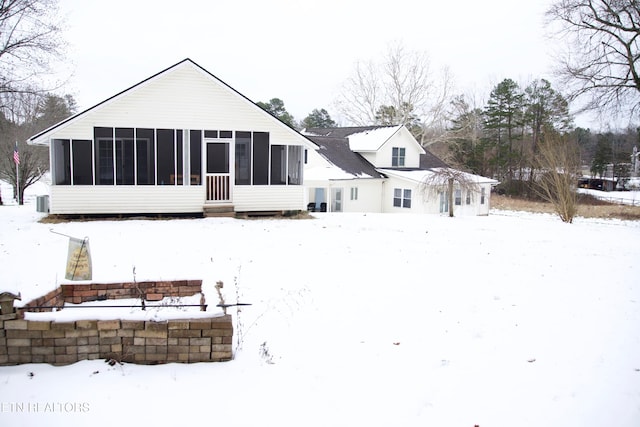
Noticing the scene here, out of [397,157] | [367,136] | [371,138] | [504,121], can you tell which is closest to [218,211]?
[371,138]

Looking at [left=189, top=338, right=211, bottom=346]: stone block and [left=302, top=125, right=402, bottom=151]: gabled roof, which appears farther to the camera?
[left=302, top=125, right=402, bottom=151]: gabled roof

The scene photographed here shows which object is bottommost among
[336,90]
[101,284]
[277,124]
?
[101,284]

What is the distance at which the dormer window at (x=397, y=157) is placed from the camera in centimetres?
3117

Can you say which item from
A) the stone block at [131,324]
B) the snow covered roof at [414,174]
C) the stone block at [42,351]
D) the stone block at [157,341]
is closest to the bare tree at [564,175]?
the snow covered roof at [414,174]

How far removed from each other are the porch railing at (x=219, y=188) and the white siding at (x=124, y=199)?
354mm

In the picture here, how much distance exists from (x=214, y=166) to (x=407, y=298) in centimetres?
1095

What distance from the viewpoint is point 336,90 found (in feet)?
159

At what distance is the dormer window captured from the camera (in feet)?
102

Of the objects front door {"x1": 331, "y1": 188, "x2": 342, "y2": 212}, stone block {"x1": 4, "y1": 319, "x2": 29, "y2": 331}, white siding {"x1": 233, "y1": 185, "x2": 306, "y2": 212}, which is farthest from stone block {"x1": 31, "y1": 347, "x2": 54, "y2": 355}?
front door {"x1": 331, "y1": 188, "x2": 342, "y2": 212}

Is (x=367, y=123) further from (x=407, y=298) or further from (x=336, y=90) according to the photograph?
(x=407, y=298)

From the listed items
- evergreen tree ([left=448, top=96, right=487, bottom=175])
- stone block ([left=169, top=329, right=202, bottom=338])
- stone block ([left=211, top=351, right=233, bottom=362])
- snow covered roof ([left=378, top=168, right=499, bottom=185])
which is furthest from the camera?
evergreen tree ([left=448, top=96, right=487, bottom=175])

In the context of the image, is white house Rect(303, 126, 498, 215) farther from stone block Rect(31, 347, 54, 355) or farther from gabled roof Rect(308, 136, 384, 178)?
stone block Rect(31, 347, 54, 355)

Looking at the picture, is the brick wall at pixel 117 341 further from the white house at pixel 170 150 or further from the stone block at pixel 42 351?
the white house at pixel 170 150

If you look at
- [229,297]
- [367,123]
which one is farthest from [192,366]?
[367,123]
